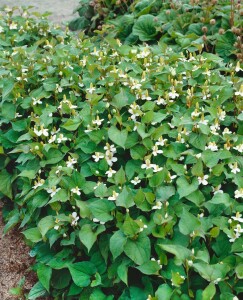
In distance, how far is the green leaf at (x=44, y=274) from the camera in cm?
254

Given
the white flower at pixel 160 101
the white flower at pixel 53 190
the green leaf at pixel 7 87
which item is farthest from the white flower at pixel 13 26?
the white flower at pixel 53 190

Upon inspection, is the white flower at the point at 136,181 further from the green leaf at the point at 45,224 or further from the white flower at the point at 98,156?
the green leaf at the point at 45,224

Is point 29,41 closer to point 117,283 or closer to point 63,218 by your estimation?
point 63,218

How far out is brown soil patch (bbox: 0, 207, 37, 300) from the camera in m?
2.83

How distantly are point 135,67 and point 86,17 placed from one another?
2195 millimetres

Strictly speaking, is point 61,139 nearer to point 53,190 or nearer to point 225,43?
point 53,190

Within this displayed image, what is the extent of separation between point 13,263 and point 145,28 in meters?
2.33

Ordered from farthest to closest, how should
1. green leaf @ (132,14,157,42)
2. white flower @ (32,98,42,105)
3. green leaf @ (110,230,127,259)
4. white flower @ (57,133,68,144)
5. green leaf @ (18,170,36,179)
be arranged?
green leaf @ (132,14,157,42), white flower @ (32,98,42,105), white flower @ (57,133,68,144), green leaf @ (18,170,36,179), green leaf @ (110,230,127,259)

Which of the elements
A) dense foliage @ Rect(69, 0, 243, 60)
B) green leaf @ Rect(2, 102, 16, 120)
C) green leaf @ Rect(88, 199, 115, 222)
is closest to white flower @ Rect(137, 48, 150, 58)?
dense foliage @ Rect(69, 0, 243, 60)

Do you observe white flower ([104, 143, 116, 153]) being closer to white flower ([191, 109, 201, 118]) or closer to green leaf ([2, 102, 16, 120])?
white flower ([191, 109, 201, 118])

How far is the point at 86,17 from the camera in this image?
526 centimetres

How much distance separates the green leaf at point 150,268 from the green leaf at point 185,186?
0.34 metres

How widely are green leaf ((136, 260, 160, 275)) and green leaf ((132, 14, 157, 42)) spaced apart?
2.46m

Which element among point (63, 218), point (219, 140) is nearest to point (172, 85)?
point (219, 140)
